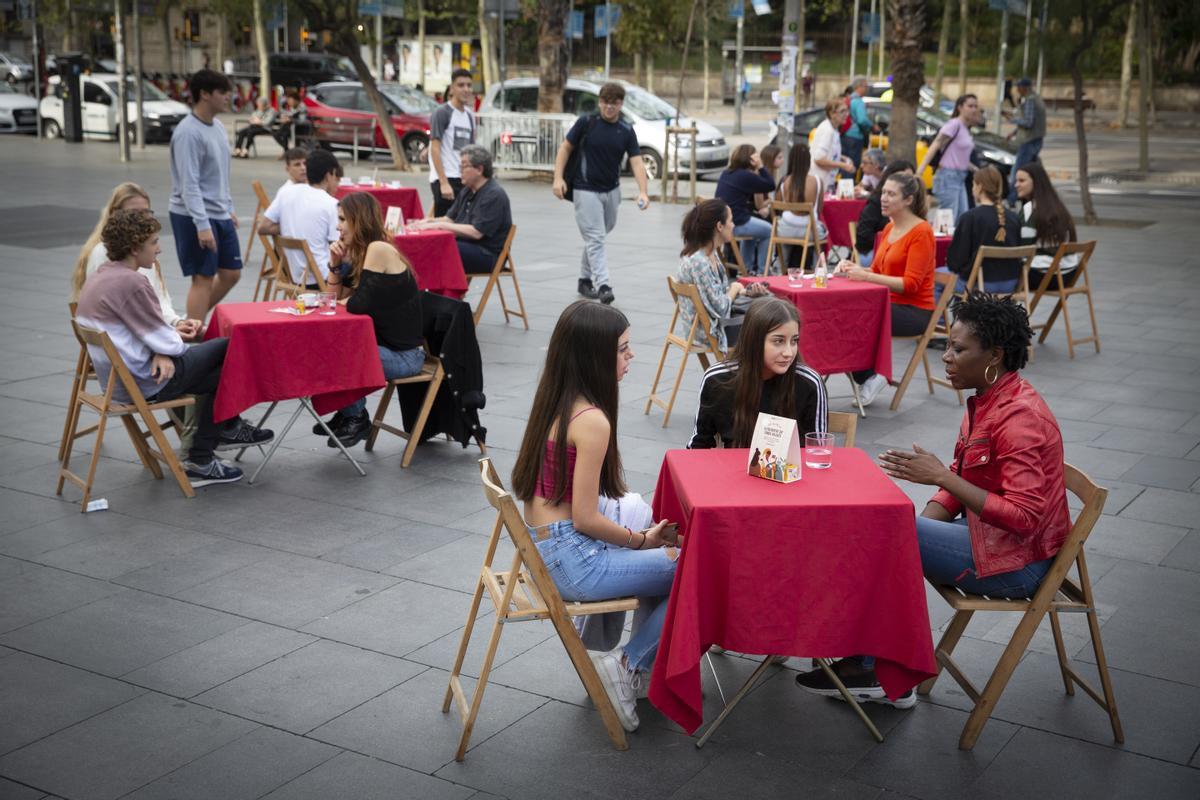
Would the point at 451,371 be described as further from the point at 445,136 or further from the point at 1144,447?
the point at 445,136

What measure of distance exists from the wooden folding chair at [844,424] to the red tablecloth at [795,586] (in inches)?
34.6

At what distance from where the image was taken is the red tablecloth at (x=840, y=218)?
41.0ft

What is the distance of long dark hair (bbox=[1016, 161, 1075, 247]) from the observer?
9430 millimetres

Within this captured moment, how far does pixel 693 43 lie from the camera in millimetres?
50438

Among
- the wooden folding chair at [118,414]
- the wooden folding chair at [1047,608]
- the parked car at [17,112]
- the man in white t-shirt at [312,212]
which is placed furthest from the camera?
the parked car at [17,112]

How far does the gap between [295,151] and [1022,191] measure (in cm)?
572

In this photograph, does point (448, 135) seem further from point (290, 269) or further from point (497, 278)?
point (290, 269)

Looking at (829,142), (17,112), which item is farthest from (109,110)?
(829,142)

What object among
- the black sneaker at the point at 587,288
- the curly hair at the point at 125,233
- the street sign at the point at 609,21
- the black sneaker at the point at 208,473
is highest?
the street sign at the point at 609,21

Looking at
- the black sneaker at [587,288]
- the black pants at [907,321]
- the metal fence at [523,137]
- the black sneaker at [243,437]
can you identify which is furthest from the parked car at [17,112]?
the black pants at [907,321]

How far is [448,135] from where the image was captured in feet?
39.8

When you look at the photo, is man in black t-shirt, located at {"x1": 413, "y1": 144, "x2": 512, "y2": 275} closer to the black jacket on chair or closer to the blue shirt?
the blue shirt

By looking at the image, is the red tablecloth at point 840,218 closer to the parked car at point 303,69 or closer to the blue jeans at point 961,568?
the blue jeans at point 961,568

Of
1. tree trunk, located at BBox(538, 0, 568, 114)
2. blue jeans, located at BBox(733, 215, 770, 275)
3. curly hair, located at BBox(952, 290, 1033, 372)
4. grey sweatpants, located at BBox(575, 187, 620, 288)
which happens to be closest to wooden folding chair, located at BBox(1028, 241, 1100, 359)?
blue jeans, located at BBox(733, 215, 770, 275)
